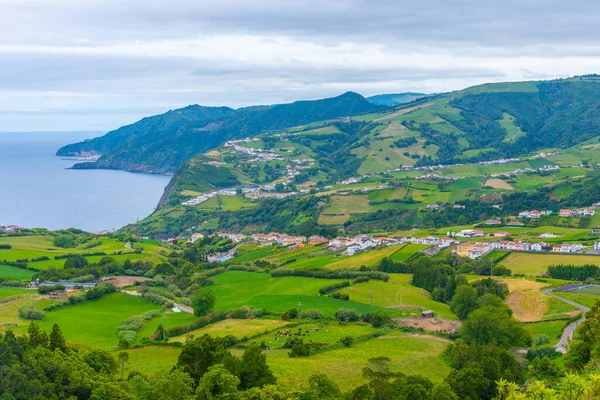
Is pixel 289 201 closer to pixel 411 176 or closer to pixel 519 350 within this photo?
pixel 411 176

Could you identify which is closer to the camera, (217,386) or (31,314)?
(217,386)

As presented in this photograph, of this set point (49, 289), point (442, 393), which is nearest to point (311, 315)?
point (442, 393)

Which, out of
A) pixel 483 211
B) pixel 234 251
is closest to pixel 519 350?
pixel 234 251

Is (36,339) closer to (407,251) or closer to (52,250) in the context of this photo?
(407,251)

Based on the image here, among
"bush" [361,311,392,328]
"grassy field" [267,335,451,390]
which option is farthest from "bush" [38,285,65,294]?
"bush" [361,311,392,328]

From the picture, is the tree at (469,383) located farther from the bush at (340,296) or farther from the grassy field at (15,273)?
the grassy field at (15,273)

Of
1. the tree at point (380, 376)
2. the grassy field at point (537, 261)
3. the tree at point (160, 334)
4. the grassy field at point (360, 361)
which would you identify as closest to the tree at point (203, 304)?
the tree at point (160, 334)

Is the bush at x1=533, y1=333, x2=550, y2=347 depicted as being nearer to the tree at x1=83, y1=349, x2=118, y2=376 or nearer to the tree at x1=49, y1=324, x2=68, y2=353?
the tree at x1=83, y1=349, x2=118, y2=376
